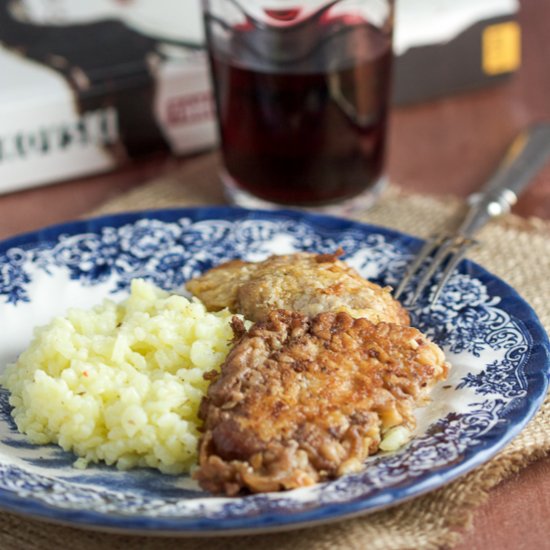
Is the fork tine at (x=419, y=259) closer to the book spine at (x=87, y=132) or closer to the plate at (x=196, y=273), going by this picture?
the plate at (x=196, y=273)

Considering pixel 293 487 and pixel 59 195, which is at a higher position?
pixel 293 487

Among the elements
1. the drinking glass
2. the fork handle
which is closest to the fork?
the fork handle

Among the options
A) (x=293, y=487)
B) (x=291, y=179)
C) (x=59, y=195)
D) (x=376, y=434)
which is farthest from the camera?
(x=59, y=195)

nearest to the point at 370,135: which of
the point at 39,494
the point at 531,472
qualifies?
the point at 531,472

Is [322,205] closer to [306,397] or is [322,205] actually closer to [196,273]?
[196,273]

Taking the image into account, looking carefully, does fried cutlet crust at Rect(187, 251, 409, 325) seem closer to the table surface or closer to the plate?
the plate

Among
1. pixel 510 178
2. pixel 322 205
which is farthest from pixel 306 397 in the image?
pixel 510 178

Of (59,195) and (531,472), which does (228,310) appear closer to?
(531,472)
